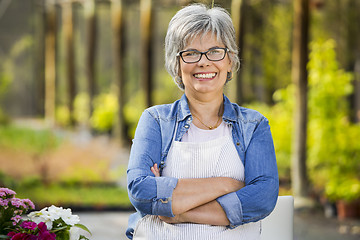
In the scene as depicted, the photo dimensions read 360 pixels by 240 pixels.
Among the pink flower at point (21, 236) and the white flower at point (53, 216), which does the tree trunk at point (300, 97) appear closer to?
the white flower at point (53, 216)

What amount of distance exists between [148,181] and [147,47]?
8.38 meters

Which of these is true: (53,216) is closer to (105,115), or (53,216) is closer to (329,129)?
(329,129)

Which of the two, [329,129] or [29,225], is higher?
[29,225]

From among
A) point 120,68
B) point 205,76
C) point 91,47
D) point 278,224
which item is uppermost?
point 91,47

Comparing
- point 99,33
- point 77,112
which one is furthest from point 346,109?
point 99,33

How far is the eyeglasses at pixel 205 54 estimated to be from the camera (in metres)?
2.04

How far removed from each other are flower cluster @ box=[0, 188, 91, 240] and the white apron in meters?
0.26

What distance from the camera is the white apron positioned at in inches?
78.3

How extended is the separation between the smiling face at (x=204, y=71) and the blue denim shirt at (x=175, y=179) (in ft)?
0.35

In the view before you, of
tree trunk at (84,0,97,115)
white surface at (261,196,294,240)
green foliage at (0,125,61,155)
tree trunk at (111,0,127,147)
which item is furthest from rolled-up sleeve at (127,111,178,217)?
tree trunk at (84,0,97,115)

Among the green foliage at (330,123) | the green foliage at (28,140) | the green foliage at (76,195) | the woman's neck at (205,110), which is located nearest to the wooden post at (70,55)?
the green foliage at (28,140)

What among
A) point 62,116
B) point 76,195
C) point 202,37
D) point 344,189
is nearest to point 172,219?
point 202,37

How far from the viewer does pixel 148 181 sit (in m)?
1.95

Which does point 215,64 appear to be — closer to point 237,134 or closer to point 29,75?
point 237,134
